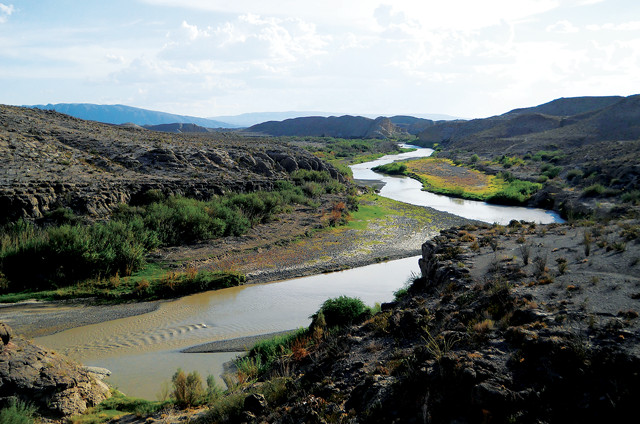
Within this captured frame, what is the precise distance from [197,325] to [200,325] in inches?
4.4

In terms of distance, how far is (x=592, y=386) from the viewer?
6.36 meters

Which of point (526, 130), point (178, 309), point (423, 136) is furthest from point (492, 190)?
point (423, 136)

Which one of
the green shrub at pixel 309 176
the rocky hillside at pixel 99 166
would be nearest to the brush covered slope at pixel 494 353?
the rocky hillside at pixel 99 166

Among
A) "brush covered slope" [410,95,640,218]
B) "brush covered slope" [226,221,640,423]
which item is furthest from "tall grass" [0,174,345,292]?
"brush covered slope" [410,95,640,218]

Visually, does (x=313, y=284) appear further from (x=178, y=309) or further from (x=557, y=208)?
(x=557, y=208)

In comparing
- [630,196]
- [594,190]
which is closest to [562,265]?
[630,196]

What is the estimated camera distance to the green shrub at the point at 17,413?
25.1 feet

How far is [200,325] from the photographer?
52.9 ft

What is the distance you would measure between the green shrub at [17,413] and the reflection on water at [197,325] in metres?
3.02

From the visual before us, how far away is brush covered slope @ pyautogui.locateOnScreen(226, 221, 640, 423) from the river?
14.1 feet

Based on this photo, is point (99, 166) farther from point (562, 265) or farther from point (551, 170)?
point (551, 170)

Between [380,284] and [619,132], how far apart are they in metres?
66.2

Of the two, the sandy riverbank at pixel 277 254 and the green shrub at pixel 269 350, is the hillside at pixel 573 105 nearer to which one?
the sandy riverbank at pixel 277 254

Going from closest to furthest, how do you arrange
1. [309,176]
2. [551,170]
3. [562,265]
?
[562,265] → [309,176] → [551,170]
